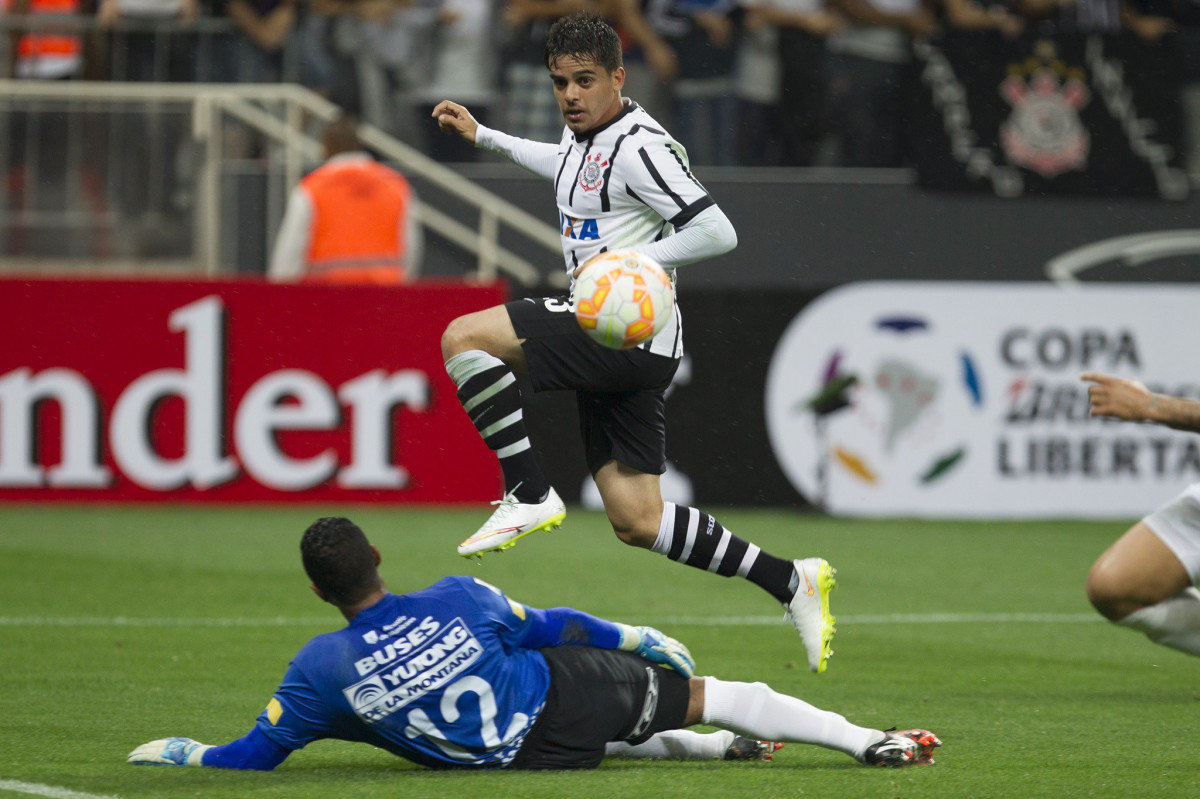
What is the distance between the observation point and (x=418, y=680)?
486cm

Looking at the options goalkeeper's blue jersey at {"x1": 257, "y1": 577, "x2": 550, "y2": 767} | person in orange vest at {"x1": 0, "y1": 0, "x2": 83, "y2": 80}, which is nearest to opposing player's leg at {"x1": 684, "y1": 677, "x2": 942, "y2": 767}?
goalkeeper's blue jersey at {"x1": 257, "y1": 577, "x2": 550, "y2": 767}

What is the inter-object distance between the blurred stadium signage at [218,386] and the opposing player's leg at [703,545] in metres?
5.95

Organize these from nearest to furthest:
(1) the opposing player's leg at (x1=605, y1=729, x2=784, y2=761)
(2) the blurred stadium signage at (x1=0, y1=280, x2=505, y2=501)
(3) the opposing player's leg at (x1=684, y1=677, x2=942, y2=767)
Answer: (3) the opposing player's leg at (x1=684, y1=677, x2=942, y2=767), (1) the opposing player's leg at (x1=605, y1=729, x2=784, y2=761), (2) the blurred stadium signage at (x1=0, y1=280, x2=505, y2=501)

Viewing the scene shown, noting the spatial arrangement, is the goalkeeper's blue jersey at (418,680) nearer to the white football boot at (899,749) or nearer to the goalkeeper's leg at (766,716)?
the goalkeeper's leg at (766,716)

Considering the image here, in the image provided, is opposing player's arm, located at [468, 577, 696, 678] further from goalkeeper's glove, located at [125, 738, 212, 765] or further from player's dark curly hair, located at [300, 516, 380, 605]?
goalkeeper's glove, located at [125, 738, 212, 765]

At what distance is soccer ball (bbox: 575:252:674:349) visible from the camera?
5473mm

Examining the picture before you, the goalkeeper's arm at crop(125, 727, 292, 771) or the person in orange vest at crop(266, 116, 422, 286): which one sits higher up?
the person in orange vest at crop(266, 116, 422, 286)

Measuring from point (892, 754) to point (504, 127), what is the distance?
9.60 m

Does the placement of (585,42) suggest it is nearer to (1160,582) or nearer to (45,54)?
(1160,582)

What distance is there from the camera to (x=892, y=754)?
527cm

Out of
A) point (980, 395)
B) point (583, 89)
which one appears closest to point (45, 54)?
point (980, 395)

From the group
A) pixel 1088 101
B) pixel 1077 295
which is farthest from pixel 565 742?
pixel 1088 101

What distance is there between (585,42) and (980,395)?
275 inches

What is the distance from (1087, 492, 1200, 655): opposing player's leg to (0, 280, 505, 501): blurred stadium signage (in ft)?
23.0
